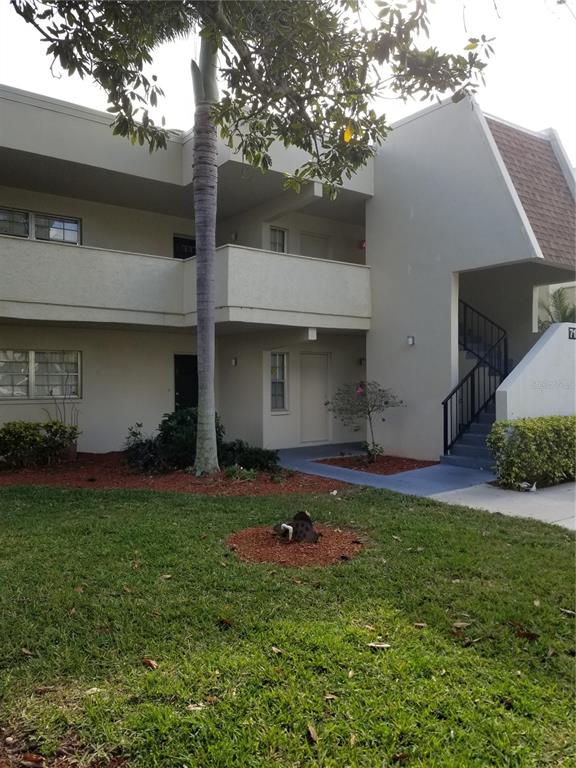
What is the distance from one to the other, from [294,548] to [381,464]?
623 centimetres

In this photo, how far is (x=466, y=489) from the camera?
29.8 feet

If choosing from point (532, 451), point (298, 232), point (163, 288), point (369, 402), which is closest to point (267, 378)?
point (369, 402)

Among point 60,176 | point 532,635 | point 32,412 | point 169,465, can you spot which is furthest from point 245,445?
point 532,635

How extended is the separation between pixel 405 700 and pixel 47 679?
6.89 feet

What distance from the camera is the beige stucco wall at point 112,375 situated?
12.4m

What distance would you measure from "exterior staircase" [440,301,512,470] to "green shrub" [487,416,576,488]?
118 centimetres

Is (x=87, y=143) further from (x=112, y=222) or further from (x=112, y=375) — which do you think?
(x=112, y=375)

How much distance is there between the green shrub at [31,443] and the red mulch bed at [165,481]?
0.29 m

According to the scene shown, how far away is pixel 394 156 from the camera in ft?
41.7

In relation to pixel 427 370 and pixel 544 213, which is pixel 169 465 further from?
pixel 544 213

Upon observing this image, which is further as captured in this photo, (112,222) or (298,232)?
(298,232)

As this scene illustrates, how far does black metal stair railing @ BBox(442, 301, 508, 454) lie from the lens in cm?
1151

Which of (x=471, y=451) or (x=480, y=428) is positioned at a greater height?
(x=480, y=428)

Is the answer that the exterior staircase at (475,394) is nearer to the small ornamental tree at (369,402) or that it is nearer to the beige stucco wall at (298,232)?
the small ornamental tree at (369,402)
